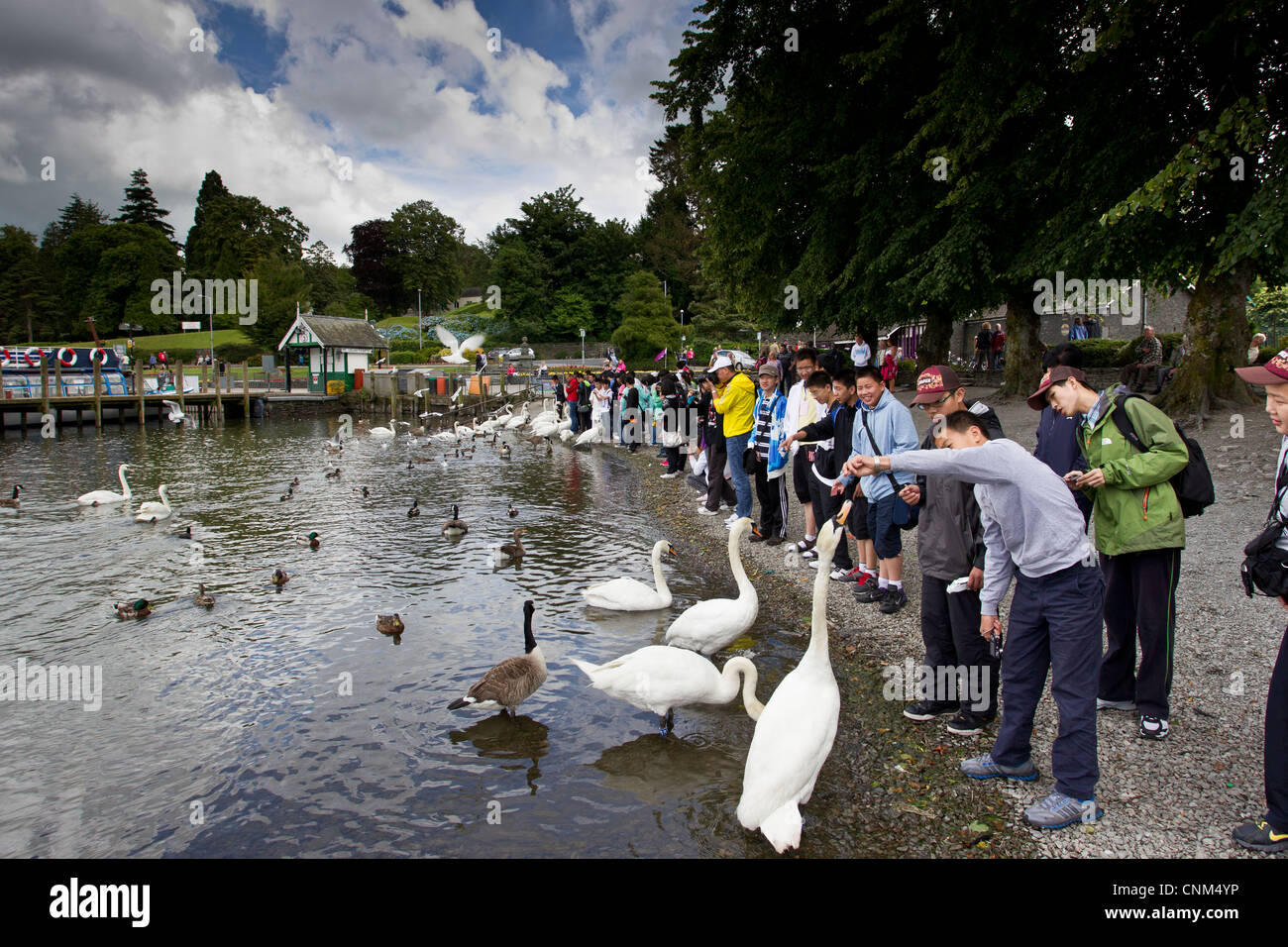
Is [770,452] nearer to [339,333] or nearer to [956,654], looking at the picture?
[956,654]

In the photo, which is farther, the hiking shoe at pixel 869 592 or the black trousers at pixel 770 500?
the black trousers at pixel 770 500

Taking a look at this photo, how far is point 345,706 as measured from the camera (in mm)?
6676

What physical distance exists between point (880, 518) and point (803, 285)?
1772 cm

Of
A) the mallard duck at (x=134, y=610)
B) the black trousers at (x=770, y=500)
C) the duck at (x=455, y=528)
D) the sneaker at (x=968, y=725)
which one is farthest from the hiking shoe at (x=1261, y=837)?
the duck at (x=455, y=528)

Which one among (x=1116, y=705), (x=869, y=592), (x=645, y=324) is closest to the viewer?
(x=1116, y=705)

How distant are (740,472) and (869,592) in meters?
3.84

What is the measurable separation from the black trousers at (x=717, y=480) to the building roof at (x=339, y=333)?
44799 mm

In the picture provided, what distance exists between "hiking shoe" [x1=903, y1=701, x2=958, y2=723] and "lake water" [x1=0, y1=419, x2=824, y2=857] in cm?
129

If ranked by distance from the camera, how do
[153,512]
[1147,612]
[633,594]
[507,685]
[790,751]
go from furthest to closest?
1. [153,512]
2. [633,594]
3. [507,685]
4. [1147,612]
5. [790,751]

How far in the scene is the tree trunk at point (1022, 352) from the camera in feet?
68.9

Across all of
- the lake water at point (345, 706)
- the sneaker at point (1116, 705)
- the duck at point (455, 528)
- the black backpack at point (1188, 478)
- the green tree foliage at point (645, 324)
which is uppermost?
the green tree foliage at point (645, 324)

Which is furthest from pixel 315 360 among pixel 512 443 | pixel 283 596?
pixel 283 596

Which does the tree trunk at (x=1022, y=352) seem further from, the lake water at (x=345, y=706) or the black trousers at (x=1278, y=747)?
the black trousers at (x=1278, y=747)

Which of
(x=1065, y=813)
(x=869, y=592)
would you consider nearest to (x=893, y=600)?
(x=869, y=592)
